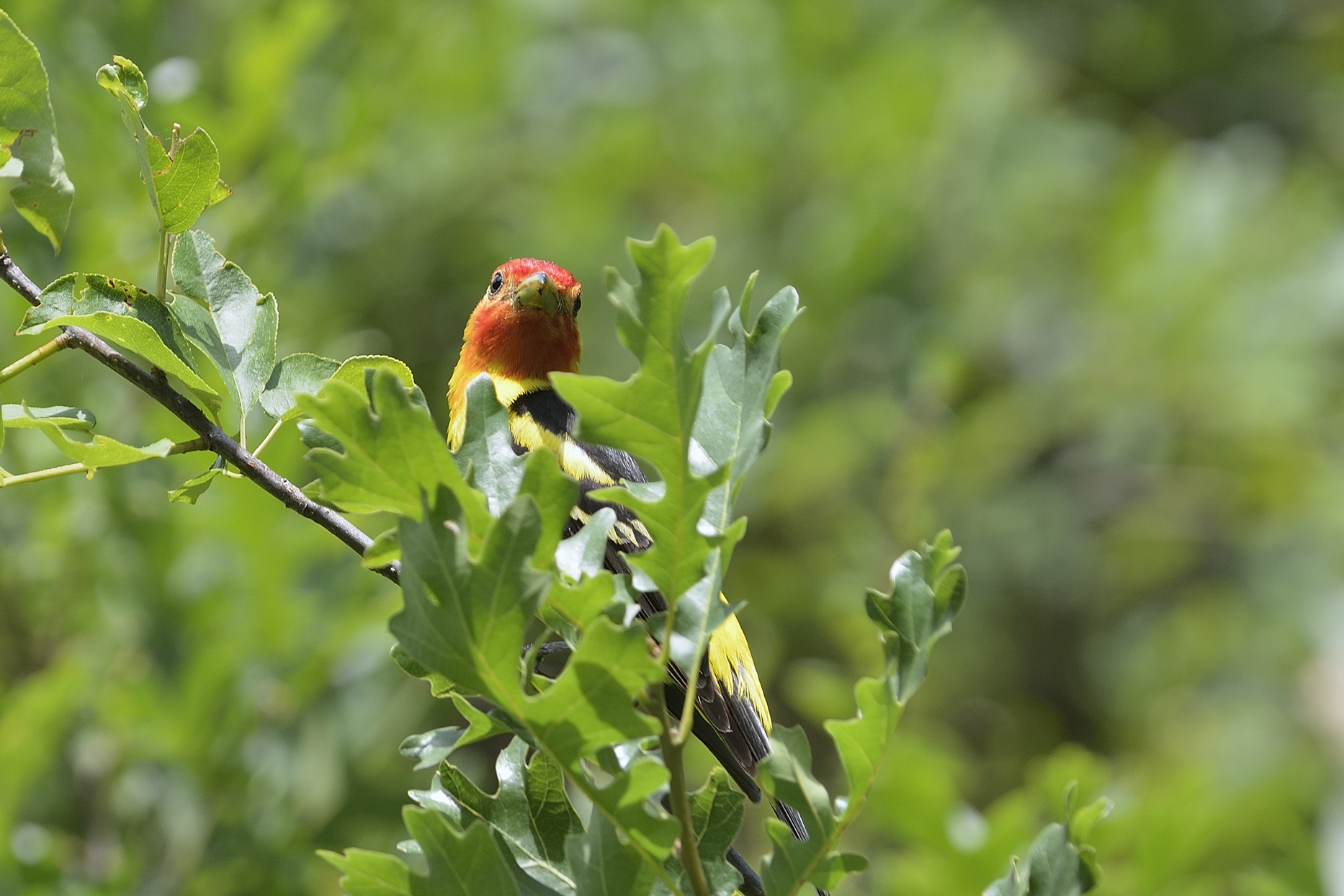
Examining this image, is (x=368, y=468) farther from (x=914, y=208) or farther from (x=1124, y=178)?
(x=1124, y=178)

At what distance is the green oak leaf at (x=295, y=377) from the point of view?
1.47 m

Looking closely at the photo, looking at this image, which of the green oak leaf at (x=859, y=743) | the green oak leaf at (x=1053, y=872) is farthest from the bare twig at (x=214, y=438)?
the green oak leaf at (x=1053, y=872)

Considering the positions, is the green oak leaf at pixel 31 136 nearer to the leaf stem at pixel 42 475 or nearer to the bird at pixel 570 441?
the leaf stem at pixel 42 475

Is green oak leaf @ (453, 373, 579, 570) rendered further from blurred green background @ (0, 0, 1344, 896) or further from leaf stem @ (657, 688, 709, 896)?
blurred green background @ (0, 0, 1344, 896)

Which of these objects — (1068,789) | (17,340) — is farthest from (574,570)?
(17,340)

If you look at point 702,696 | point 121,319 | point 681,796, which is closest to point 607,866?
point 681,796

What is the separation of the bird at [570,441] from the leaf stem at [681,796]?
0.96 m

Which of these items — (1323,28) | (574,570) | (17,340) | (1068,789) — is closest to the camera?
(574,570)

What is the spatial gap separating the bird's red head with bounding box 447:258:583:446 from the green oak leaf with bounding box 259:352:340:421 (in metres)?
1.81

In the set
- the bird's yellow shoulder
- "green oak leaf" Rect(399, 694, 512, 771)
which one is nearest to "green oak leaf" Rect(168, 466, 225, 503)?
"green oak leaf" Rect(399, 694, 512, 771)

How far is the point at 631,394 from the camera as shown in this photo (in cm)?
121

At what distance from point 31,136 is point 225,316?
0.32 m

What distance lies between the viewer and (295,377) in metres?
1.48

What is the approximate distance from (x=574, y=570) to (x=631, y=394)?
0.19 m
